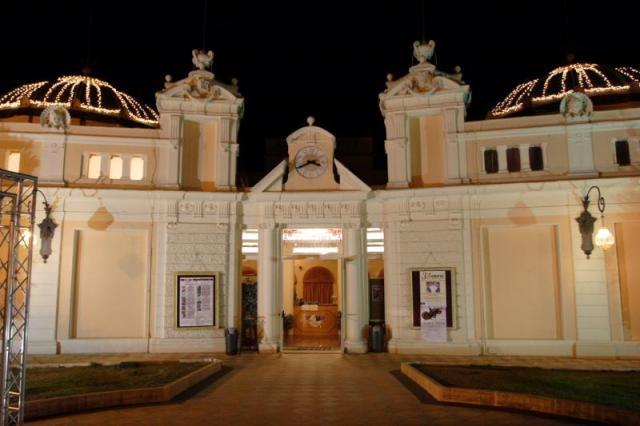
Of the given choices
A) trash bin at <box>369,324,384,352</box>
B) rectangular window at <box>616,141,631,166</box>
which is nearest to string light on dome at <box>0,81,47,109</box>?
trash bin at <box>369,324,384,352</box>

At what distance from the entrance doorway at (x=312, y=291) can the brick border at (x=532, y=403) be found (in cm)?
773

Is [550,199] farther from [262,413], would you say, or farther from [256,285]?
[262,413]

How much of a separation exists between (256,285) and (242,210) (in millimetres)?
2688

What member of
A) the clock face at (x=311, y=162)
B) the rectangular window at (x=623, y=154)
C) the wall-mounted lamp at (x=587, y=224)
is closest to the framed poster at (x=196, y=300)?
the clock face at (x=311, y=162)

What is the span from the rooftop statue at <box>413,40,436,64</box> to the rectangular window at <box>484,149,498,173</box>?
380cm

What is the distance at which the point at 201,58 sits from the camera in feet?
62.7

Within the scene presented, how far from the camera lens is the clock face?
744 inches

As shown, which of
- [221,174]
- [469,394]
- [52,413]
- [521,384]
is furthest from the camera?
[221,174]

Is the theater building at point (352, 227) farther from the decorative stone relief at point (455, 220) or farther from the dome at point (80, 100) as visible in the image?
the dome at point (80, 100)

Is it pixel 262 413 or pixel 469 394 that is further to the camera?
pixel 469 394

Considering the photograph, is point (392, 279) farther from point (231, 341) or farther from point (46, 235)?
point (46, 235)

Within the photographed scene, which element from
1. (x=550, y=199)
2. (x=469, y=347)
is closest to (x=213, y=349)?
(x=469, y=347)

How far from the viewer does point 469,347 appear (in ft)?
55.6

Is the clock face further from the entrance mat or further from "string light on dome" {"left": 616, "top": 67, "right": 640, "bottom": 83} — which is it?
"string light on dome" {"left": 616, "top": 67, "right": 640, "bottom": 83}
